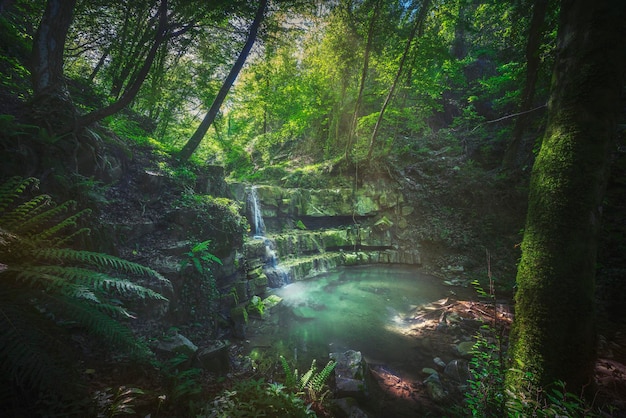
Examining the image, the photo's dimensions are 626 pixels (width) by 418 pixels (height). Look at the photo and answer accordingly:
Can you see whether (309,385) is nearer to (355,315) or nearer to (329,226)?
(355,315)

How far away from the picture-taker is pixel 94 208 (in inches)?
150

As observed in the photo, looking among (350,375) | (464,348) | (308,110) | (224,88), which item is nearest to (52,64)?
(224,88)

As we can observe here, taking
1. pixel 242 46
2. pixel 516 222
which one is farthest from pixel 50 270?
pixel 516 222

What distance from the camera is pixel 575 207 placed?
2.41 meters

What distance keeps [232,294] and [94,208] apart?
11.6 feet

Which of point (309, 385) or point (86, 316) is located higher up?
point (86, 316)

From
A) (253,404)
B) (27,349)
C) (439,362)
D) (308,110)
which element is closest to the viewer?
(27,349)

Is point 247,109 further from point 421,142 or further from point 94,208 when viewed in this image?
point 94,208

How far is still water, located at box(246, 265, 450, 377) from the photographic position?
15.8ft

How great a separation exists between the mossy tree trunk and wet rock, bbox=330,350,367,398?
1.93m

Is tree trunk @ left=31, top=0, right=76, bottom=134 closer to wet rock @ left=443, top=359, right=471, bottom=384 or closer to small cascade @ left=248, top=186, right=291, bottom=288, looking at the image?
small cascade @ left=248, top=186, right=291, bottom=288

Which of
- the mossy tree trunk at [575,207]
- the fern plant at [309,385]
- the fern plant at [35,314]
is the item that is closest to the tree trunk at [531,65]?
the mossy tree trunk at [575,207]

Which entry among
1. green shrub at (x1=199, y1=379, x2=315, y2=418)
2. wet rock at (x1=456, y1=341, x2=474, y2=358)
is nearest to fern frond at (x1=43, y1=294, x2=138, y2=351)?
green shrub at (x1=199, y1=379, x2=315, y2=418)

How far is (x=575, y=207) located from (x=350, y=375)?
3.64 metres
